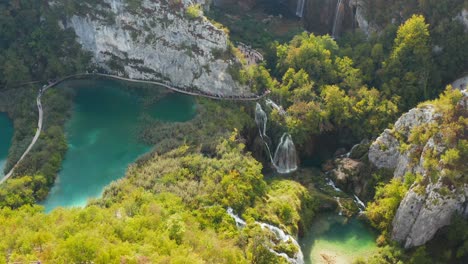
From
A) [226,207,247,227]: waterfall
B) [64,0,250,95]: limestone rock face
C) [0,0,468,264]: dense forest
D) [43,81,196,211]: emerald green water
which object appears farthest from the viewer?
[64,0,250,95]: limestone rock face

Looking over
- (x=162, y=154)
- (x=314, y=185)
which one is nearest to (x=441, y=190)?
(x=314, y=185)

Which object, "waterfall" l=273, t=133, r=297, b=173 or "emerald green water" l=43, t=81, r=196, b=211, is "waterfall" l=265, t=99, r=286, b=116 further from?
"emerald green water" l=43, t=81, r=196, b=211

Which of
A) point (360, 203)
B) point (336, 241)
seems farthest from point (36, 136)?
point (360, 203)

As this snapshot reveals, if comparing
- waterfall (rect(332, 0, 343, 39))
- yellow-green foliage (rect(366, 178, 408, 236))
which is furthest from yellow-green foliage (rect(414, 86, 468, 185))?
waterfall (rect(332, 0, 343, 39))

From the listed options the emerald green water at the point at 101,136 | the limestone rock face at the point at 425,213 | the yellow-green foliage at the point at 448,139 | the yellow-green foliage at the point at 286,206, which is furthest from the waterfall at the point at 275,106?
the limestone rock face at the point at 425,213

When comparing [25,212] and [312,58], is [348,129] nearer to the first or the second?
[312,58]

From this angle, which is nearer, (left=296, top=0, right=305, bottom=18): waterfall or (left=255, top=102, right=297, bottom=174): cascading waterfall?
(left=255, top=102, right=297, bottom=174): cascading waterfall

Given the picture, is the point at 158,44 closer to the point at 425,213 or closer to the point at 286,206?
the point at 286,206

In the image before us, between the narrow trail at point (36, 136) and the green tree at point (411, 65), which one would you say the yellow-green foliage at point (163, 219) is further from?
the green tree at point (411, 65)
